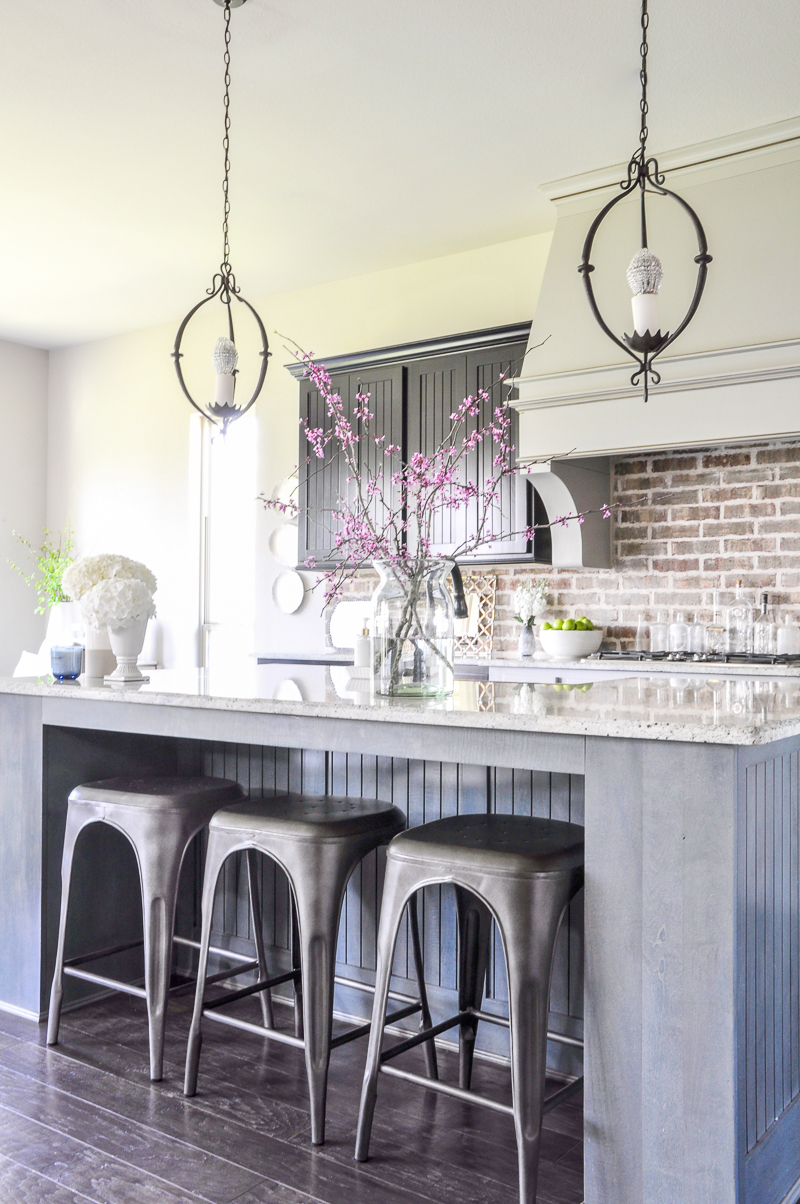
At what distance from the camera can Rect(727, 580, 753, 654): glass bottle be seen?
3.98m

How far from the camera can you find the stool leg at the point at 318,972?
1965 mm

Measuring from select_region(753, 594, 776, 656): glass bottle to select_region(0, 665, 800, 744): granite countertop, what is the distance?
1.53 meters

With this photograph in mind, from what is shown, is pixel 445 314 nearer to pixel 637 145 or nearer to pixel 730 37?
pixel 637 145

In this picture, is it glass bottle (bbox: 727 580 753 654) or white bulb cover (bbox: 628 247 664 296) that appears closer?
white bulb cover (bbox: 628 247 664 296)

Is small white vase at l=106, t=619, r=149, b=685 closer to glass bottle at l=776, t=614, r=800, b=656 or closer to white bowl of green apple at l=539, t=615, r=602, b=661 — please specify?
white bowl of green apple at l=539, t=615, r=602, b=661

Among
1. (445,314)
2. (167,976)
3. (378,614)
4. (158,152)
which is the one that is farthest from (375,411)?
(167,976)

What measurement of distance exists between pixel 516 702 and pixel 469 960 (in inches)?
25.8

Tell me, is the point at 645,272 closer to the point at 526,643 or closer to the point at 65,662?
the point at 65,662

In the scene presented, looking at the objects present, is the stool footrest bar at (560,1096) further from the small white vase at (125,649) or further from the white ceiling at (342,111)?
the white ceiling at (342,111)

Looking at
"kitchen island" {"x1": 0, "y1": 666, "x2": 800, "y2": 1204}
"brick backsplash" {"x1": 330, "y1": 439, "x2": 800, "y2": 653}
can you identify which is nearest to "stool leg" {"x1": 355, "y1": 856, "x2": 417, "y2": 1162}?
"kitchen island" {"x1": 0, "y1": 666, "x2": 800, "y2": 1204}

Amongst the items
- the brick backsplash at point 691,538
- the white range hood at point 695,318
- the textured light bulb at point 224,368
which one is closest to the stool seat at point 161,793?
the textured light bulb at point 224,368

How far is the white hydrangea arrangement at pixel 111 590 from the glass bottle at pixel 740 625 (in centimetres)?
241

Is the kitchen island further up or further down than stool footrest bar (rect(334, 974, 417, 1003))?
further up

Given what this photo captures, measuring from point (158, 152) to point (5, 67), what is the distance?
2.25 feet
